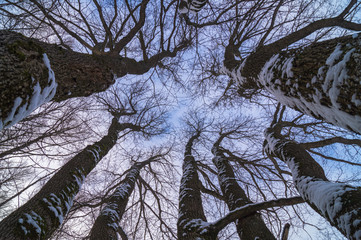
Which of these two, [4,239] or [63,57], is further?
[63,57]

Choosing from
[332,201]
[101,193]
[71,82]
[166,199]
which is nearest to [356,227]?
[332,201]

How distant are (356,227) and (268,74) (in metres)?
1.64

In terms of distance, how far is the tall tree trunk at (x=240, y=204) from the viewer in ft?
7.12

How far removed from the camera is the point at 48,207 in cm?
233

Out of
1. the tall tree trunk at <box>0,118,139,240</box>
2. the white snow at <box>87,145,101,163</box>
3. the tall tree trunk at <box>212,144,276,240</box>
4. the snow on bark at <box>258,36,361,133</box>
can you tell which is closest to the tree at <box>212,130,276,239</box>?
the tall tree trunk at <box>212,144,276,240</box>

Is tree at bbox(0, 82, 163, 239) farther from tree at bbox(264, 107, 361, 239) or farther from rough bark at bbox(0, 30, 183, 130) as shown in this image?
tree at bbox(264, 107, 361, 239)

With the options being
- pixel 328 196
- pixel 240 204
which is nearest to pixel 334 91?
pixel 328 196

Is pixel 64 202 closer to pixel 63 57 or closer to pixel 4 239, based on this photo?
pixel 4 239

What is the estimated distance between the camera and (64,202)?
2.60m

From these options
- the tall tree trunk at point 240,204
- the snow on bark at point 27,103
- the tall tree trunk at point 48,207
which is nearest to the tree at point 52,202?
the tall tree trunk at point 48,207

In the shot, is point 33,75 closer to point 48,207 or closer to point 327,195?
point 48,207

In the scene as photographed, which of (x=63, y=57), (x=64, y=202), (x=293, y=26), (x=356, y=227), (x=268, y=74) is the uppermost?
(x=293, y=26)

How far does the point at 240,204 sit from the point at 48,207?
2797 mm

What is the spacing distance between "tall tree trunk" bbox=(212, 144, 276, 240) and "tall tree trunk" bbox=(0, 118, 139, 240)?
8.44 ft
